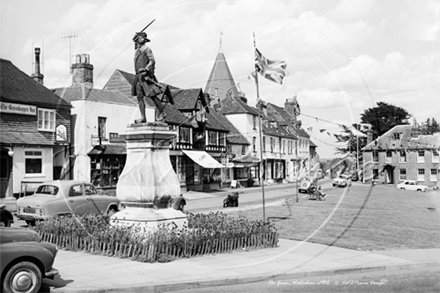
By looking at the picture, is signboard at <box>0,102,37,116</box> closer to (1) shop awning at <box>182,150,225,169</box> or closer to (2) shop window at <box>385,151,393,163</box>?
(1) shop awning at <box>182,150,225,169</box>

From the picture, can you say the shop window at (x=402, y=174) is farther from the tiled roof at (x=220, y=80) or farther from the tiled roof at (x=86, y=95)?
the tiled roof at (x=86, y=95)

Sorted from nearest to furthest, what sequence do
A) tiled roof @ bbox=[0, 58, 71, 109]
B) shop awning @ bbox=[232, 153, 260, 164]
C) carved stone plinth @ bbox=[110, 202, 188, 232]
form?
carved stone plinth @ bbox=[110, 202, 188, 232]
tiled roof @ bbox=[0, 58, 71, 109]
shop awning @ bbox=[232, 153, 260, 164]

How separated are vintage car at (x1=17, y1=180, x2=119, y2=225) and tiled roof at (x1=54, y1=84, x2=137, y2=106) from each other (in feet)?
57.5

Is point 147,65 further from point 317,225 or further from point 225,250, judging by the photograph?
point 317,225

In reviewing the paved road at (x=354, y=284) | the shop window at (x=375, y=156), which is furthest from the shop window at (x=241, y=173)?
the paved road at (x=354, y=284)

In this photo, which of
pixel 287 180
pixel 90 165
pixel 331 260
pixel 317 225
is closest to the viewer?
pixel 331 260

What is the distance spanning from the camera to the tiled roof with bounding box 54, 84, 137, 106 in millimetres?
37250

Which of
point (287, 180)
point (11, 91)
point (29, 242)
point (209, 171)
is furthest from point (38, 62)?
point (287, 180)

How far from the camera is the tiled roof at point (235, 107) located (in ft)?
205

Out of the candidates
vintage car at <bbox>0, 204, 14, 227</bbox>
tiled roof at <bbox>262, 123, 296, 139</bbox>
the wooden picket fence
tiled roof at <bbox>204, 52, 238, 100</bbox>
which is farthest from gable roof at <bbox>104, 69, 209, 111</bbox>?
the wooden picket fence

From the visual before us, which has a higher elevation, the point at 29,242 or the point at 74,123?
the point at 74,123

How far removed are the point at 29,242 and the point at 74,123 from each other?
27812mm

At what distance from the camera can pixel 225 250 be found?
47.9ft

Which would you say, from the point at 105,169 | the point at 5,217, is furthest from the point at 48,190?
the point at 105,169
